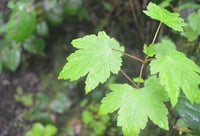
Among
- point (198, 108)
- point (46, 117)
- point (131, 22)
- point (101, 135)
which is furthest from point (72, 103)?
point (198, 108)

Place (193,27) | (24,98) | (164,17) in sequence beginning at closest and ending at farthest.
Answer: (164,17) → (193,27) → (24,98)

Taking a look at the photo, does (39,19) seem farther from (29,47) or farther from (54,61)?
(54,61)

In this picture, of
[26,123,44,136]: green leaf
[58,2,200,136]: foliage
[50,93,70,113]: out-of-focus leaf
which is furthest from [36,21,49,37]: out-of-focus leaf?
[58,2,200,136]: foliage

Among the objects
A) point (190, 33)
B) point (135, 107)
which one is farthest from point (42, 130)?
point (135, 107)

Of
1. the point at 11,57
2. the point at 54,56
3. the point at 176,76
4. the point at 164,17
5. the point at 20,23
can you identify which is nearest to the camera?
the point at 176,76

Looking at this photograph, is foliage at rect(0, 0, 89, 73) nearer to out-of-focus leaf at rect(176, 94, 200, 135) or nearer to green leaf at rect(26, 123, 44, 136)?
green leaf at rect(26, 123, 44, 136)

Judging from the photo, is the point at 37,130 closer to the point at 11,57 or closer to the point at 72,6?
the point at 11,57
